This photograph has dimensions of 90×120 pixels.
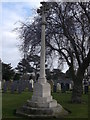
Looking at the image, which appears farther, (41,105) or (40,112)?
(41,105)

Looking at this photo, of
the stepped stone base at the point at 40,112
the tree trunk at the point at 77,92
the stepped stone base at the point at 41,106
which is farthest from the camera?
the tree trunk at the point at 77,92

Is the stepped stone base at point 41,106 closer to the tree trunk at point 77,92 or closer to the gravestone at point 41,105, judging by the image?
the gravestone at point 41,105

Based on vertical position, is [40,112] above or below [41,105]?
below

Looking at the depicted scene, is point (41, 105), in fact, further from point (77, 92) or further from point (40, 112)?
point (77, 92)

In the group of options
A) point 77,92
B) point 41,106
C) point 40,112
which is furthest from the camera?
point 77,92

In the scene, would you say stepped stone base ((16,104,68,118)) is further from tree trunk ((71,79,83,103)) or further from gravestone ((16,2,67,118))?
tree trunk ((71,79,83,103))

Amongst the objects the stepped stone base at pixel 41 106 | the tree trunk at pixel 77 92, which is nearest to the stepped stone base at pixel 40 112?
the stepped stone base at pixel 41 106

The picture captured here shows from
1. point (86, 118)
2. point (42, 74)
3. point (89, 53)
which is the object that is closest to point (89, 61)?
point (89, 53)

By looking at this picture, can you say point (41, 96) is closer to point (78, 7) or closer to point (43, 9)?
point (43, 9)

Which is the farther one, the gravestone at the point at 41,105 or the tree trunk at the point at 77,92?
the tree trunk at the point at 77,92

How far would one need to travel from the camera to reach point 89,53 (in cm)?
1581

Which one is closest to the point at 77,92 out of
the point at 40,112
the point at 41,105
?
the point at 41,105

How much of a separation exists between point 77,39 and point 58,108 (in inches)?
259

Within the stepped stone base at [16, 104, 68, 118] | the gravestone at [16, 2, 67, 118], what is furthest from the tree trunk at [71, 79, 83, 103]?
the stepped stone base at [16, 104, 68, 118]
